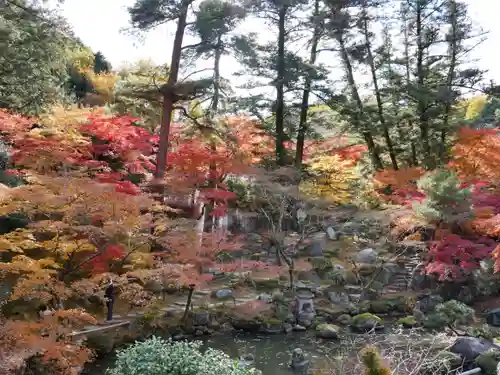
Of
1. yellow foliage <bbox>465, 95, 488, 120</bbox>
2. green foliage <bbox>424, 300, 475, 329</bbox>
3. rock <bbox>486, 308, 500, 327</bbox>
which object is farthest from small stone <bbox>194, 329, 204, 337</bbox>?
yellow foliage <bbox>465, 95, 488, 120</bbox>

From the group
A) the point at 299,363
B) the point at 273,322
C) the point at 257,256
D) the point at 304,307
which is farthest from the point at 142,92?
A: the point at 299,363

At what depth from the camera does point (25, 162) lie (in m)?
11.7

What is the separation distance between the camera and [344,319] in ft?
38.1

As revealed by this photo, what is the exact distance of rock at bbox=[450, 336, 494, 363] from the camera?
851cm

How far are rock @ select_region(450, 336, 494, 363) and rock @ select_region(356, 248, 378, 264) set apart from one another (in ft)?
18.2

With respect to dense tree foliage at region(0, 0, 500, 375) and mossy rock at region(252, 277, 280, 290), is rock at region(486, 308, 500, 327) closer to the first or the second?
dense tree foliage at region(0, 0, 500, 375)

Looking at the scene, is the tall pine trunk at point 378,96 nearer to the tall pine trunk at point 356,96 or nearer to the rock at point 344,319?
the tall pine trunk at point 356,96

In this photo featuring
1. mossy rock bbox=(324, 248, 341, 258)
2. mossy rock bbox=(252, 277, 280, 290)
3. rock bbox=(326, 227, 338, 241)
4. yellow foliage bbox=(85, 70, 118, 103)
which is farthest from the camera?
yellow foliage bbox=(85, 70, 118, 103)

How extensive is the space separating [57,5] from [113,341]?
6546 millimetres

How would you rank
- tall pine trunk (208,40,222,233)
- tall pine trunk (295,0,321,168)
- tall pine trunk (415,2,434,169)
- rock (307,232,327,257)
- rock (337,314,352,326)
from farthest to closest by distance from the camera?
tall pine trunk (415,2,434,169) → tall pine trunk (295,0,321,168) → rock (307,232,327,257) → tall pine trunk (208,40,222,233) → rock (337,314,352,326)

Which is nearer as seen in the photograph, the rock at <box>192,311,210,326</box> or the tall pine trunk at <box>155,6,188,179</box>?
the rock at <box>192,311,210,326</box>

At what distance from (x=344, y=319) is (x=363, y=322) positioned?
67 centimetres

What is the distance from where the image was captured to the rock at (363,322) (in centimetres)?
1095

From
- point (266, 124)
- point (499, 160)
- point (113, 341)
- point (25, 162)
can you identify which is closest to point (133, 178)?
point (25, 162)
